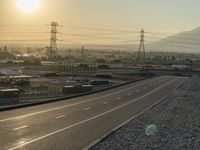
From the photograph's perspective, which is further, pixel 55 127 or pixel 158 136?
pixel 55 127

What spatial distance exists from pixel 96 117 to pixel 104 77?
51.9 m

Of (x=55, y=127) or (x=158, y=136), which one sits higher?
(x=158, y=136)

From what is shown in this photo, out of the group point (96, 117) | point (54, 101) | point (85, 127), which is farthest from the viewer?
point (54, 101)

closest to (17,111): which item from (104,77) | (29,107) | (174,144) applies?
(29,107)

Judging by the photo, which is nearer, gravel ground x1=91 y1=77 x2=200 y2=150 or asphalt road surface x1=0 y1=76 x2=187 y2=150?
gravel ground x1=91 y1=77 x2=200 y2=150

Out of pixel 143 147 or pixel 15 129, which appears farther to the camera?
pixel 15 129

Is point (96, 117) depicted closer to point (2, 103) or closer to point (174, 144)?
point (2, 103)

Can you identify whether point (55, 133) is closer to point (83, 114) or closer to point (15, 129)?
point (15, 129)

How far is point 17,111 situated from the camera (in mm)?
23984

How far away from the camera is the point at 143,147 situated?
13.0 m

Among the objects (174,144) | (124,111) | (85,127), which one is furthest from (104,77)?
(174,144)

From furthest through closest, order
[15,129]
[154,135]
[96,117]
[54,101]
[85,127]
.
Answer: [54,101], [96,117], [85,127], [15,129], [154,135]

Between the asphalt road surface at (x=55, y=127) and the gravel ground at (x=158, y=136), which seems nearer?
the gravel ground at (x=158, y=136)

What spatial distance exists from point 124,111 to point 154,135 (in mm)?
11243
